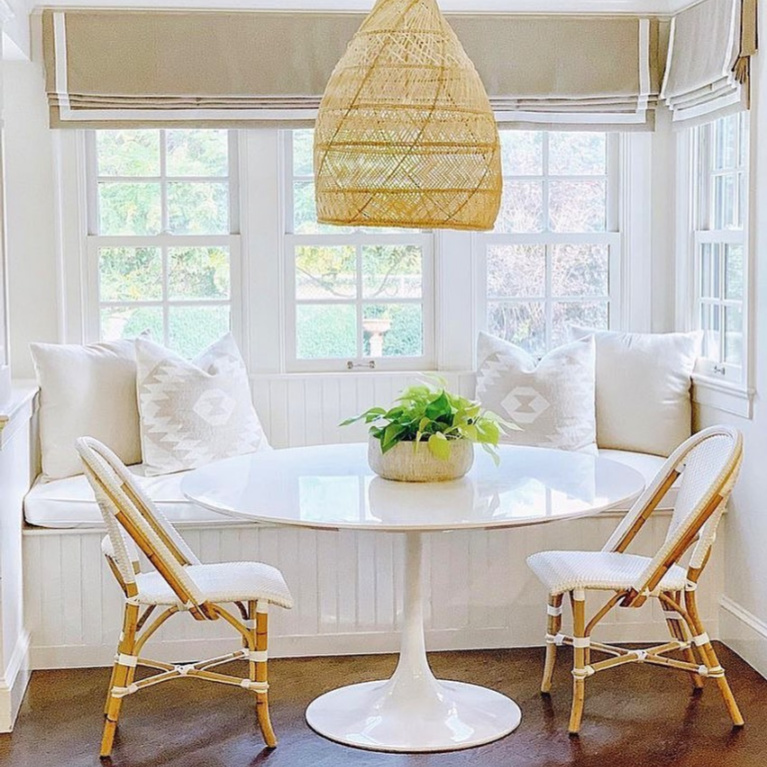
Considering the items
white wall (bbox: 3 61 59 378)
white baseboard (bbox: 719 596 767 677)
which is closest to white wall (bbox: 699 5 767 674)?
white baseboard (bbox: 719 596 767 677)

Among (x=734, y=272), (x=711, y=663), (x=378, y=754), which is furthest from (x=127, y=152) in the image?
(x=711, y=663)

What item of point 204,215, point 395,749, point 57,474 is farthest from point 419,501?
point 204,215

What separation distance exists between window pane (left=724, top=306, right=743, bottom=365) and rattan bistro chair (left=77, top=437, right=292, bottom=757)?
1875mm

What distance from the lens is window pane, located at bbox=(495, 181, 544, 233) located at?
16.7 feet

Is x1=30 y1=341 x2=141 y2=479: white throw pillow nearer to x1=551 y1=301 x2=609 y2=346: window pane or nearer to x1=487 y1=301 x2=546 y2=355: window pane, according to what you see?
x1=487 y1=301 x2=546 y2=355: window pane

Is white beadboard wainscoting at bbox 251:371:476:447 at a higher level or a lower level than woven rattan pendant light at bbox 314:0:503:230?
lower

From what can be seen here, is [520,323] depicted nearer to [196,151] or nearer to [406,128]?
[196,151]

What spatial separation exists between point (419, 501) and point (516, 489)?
0.30 meters

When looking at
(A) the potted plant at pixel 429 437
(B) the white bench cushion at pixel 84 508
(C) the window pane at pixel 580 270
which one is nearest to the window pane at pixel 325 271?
(C) the window pane at pixel 580 270

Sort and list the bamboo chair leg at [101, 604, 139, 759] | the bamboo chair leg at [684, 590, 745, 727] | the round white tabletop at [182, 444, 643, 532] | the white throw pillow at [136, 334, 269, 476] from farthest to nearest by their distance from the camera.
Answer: the white throw pillow at [136, 334, 269, 476] → the bamboo chair leg at [684, 590, 745, 727] → the bamboo chair leg at [101, 604, 139, 759] → the round white tabletop at [182, 444, 643, 532]

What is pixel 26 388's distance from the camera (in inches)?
174

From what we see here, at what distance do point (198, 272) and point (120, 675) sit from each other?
73.7 inches

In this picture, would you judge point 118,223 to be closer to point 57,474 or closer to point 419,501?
point 57,474

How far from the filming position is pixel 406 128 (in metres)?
3.20
